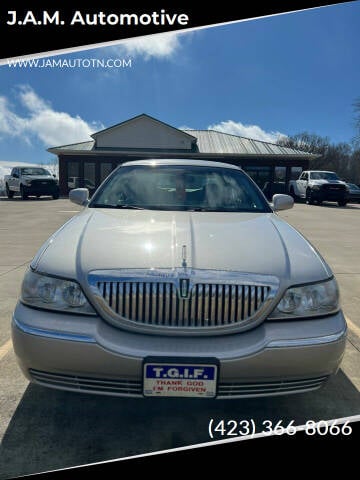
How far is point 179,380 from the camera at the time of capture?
1.82m

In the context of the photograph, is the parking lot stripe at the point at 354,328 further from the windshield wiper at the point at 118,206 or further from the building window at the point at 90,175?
the building window at the point at 90,175

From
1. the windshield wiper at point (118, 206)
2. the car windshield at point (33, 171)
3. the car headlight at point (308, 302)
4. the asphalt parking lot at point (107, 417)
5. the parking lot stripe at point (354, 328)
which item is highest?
the car windshield at point (33, 171)

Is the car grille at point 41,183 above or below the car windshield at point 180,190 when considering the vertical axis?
below

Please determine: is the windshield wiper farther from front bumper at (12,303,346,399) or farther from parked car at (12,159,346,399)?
front bumper at (12,303,346,399)

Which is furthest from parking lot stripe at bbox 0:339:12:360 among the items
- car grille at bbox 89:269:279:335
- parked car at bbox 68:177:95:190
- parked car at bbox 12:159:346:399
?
parked car at bbox 68:177:95:190

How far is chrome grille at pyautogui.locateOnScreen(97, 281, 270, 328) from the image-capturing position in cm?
189

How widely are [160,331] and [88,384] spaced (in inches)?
18.5

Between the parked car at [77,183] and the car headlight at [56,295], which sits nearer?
the car headlight at [56,295]

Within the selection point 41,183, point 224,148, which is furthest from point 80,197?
point 224,148

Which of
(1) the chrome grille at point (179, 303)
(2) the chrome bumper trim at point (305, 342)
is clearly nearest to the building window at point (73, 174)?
(1) the chrome grille at point (179, 303)

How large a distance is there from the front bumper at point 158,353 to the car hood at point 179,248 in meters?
0.29

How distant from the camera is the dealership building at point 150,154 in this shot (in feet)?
83.5

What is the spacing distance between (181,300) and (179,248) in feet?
1.21

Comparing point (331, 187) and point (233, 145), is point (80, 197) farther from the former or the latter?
point (233, 145)
